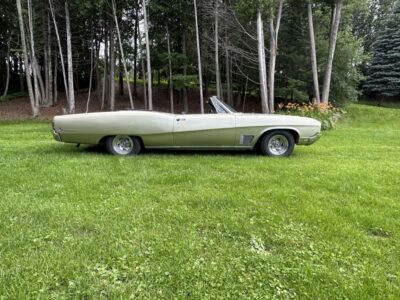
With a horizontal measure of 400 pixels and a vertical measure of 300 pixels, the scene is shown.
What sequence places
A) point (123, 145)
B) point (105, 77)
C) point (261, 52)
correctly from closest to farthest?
point (123, 145)
point (261, 52)
point (105, 77)

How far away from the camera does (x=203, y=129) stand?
569 centimetres

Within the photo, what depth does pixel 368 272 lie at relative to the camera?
2.20 metres

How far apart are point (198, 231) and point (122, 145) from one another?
354cm

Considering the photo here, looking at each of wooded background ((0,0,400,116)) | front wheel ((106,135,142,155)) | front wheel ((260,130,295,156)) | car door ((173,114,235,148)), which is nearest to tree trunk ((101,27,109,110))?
wooded background ((0,0,400,116))

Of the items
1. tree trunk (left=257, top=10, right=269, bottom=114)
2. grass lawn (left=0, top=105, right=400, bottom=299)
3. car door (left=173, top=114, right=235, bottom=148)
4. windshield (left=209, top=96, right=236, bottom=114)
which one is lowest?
grass lawn (left=0, top=105, right=400, bottom=299)

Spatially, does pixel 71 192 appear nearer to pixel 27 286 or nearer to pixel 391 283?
pixel 27 286

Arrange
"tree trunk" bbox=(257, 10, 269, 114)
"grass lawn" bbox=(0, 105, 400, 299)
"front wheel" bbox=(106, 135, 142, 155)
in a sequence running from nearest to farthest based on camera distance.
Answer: "grass lawn" bbox=(0, 105, 400, 299)
"front wheel" bbox=(106, 135, 142, 155)
"tree trunk" bbox=(257, 10, 269, 114)

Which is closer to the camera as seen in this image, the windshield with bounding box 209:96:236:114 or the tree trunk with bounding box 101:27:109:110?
the windshield with bounding box 209:96:236:114

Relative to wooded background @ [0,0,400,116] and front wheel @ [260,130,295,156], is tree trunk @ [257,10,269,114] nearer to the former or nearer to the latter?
wooded background @ [0,0,400,116]

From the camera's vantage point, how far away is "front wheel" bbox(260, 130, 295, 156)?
233 inches

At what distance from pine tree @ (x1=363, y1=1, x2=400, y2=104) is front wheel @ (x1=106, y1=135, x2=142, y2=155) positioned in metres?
22.8

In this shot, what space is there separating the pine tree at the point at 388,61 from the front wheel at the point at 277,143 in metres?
21.0

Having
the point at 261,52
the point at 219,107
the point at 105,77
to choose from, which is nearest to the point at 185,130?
the point at 219,107

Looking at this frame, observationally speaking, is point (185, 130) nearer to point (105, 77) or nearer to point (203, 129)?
point (203, 129)
